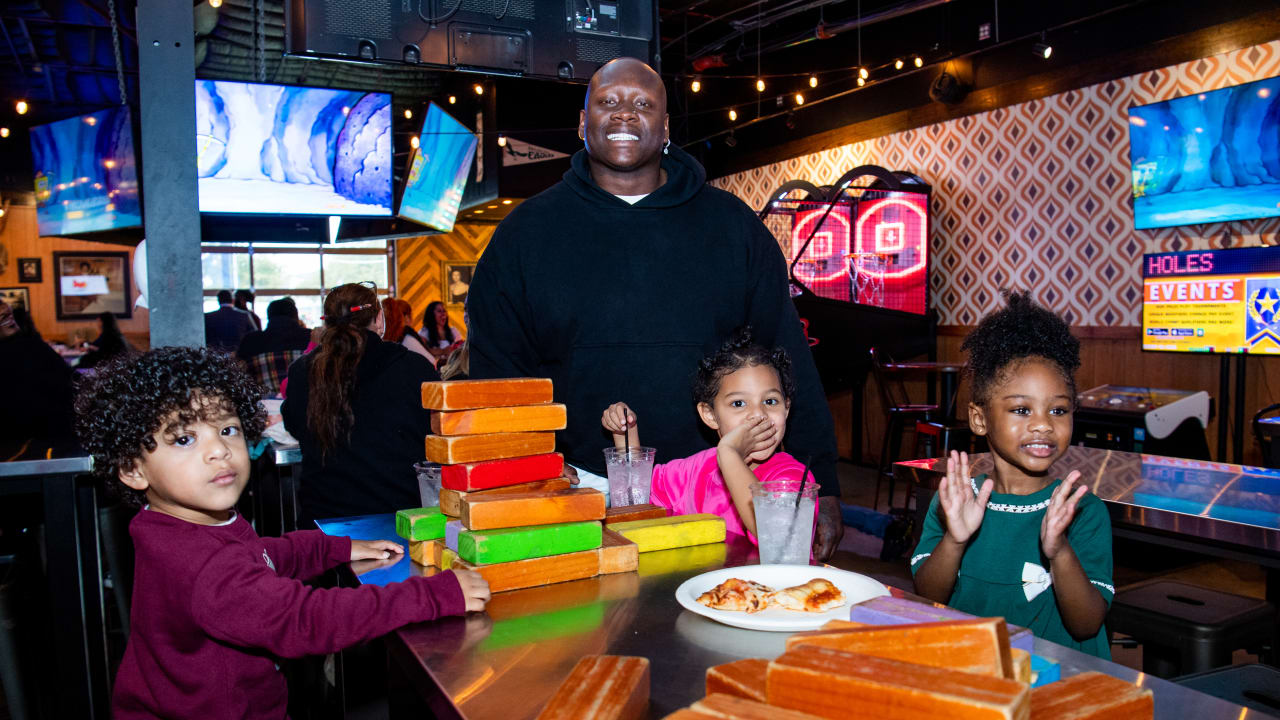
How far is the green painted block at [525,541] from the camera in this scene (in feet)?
4.18

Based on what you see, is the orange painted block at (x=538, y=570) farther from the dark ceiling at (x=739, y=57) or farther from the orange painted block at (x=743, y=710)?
the dark ceiling at (x=739, y=57)

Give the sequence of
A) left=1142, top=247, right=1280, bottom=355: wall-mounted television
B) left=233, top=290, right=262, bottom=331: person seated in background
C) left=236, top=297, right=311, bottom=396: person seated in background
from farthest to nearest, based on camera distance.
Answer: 1. left=233, top=290, right=262, bottom=331: person seated in background
2. left=236, top=297, right=311, bottom=396: person seated in background
3. left=1142, top=247, right=1280, bottom=355: wall-mounted television

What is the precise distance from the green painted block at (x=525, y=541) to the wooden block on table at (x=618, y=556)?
2 cm

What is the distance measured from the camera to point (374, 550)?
1.55 meters

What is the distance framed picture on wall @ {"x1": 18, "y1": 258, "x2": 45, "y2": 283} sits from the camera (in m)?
12.4

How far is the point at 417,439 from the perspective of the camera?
3029 millimetres

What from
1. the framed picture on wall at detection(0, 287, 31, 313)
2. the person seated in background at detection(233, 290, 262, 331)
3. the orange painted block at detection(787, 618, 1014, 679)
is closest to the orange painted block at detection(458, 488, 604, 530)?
the orange painted block at detection(787, 618, 1014, 679)

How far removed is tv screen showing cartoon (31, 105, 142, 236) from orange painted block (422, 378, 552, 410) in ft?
21.5

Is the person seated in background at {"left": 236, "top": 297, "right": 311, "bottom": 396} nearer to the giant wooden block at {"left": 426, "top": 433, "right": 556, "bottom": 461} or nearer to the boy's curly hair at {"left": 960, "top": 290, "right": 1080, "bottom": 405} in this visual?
the giant wooden block at {"left": 426, "top": 433, "right": 556, "bottom": 461}

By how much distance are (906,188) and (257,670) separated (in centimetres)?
714

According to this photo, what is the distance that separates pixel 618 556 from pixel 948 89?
22.8ft

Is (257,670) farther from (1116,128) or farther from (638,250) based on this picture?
(1116,128)

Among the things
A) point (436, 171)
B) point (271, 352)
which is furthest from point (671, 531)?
point (436, 171)

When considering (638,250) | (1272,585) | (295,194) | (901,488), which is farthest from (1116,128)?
(295,194)
